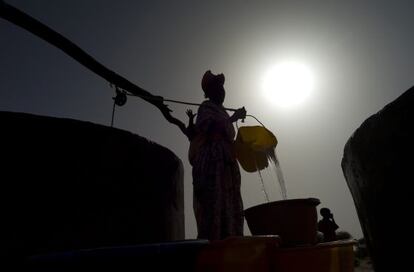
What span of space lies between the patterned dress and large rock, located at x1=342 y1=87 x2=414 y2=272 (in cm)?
168

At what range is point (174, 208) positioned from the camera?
12.2ft

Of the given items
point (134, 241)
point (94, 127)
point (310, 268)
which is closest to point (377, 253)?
point (310, 268)

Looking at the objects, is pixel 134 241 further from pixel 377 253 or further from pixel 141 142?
pixel 377 253

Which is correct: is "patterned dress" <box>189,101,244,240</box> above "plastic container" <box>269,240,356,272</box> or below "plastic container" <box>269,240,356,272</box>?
above

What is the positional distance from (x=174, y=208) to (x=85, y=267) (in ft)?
7.84

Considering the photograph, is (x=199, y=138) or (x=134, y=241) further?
(x=199, y=138)

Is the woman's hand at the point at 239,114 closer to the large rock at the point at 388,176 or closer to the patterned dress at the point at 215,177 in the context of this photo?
the patterned dress at the point at 215,177

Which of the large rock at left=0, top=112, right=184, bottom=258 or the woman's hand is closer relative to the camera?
the large rock at left=0, top=112, right=184, bottom=258

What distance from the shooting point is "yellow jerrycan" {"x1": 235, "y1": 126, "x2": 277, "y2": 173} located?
3.90 metres

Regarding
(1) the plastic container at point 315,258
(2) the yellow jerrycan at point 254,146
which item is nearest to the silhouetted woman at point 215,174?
(2) the yellow jerrycan at point 254,146

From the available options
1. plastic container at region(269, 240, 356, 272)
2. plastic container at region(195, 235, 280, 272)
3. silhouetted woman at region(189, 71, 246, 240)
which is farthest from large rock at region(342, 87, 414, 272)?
silhouetted woman at region(189, 71, 246, 240)

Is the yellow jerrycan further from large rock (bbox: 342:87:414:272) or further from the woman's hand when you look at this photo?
large rock (bbox: 342:87:414:272)

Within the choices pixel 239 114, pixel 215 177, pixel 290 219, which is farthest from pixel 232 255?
pixel 239 114

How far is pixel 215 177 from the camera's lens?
3.68m
